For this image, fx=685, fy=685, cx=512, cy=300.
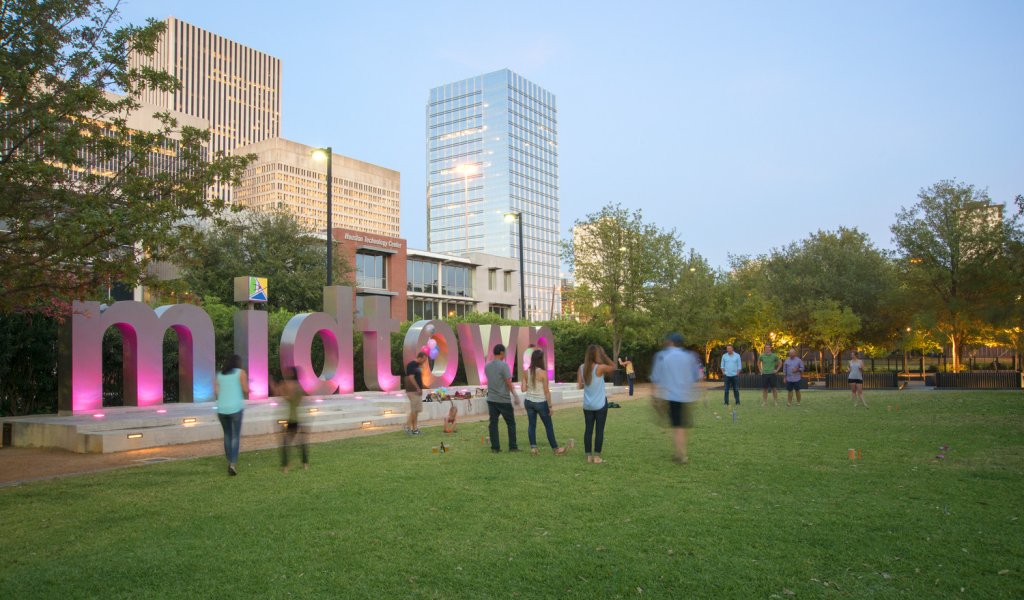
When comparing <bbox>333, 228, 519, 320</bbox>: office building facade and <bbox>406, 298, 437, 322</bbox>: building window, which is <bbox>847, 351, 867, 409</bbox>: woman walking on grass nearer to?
<bbox>333, 228, 519, 320</bbox>: office building facade

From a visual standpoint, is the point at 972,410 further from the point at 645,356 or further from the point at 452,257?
the point at 452,257

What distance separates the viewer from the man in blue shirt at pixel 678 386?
9.34 m

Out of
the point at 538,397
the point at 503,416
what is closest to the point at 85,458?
the point at 503,416

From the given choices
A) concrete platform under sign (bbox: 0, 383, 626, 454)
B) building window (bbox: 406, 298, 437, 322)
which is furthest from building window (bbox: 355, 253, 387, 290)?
concrete platform under sign (bbox: 0, 383, 626, 454)

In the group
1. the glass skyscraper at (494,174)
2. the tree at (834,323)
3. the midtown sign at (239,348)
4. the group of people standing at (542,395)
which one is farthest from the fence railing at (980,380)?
the glass skyscraper at (494,174)

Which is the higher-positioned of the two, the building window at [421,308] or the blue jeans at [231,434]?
the building window at [421,308]

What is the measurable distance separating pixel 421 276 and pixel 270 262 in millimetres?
24625

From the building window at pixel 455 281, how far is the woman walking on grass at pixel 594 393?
52818 mm

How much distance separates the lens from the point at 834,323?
35.7 meters

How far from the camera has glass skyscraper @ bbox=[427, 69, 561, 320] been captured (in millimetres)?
140875

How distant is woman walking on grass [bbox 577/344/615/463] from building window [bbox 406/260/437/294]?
49.4m

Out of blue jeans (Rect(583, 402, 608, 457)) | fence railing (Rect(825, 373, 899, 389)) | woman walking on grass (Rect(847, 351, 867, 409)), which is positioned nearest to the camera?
blue jeans (Rect(583, 402, 608, 457))

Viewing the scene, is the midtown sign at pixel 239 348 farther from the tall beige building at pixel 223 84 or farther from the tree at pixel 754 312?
the tall beige building at pixel 223 84

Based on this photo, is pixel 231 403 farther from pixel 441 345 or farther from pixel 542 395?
pixel 441 345
